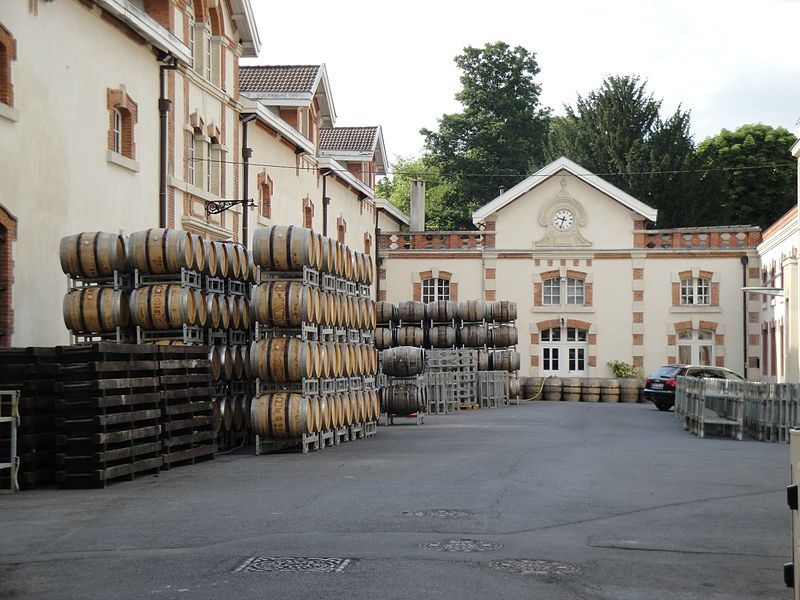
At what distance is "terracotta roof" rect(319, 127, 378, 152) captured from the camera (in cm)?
4603

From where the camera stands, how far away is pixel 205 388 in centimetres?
1744

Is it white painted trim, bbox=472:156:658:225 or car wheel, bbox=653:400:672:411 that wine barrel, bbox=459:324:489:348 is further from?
white painted trim, bbox=472:156:658:225

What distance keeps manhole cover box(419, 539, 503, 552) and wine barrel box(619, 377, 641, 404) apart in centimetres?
3656

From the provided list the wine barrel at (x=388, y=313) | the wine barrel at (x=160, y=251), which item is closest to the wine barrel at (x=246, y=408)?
the wine barrel at (x=160, y=251)

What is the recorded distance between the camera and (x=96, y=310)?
1791cm

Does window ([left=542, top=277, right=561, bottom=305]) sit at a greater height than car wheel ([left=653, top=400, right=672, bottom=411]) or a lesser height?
greater

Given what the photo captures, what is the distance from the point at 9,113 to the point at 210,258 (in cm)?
385

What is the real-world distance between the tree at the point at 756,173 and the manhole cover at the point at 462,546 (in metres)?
54.2

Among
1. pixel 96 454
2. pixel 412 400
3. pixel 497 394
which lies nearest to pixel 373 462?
pixel 96 454

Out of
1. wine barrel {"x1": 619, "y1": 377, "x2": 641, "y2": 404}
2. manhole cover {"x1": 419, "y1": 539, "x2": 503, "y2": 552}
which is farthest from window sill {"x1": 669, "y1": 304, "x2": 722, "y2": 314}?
manhole cover {"x1": 419, "y1": 539, "x2": 503, "y2": 552}

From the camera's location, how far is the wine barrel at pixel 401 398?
28.5 meters

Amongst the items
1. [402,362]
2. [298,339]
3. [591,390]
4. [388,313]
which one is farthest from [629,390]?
[298,339]

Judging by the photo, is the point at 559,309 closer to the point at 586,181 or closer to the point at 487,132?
the point at 586,181

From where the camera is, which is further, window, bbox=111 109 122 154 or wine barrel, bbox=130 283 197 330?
window, bbox=111 109 122 154
